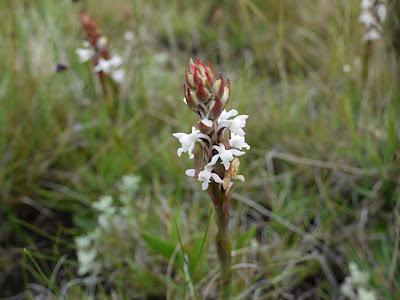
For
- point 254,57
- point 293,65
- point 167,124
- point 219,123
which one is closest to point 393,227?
point 219,123

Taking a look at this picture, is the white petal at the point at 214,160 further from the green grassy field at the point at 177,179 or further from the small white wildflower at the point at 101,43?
the small white wildflower at the point at 101,43

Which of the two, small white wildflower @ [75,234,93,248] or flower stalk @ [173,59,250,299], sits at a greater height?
flower stalk @ [173,59,250,299]

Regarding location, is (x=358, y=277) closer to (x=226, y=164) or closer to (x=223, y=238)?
→ (x=223, y=238)

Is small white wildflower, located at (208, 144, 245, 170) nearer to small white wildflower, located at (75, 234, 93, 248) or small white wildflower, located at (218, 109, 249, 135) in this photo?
small white wildflower, located at (218, 109, 249, 135)

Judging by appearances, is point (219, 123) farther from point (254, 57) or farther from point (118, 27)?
point (118, 27)

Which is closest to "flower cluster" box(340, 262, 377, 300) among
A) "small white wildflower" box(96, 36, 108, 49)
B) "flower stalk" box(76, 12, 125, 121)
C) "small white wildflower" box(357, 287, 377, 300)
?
"small white wildflower" box(357, 287, 377, 300)

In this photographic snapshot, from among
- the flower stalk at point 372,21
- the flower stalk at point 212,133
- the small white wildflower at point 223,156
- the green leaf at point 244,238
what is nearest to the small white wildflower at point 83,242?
the green leaf at point 244,238
